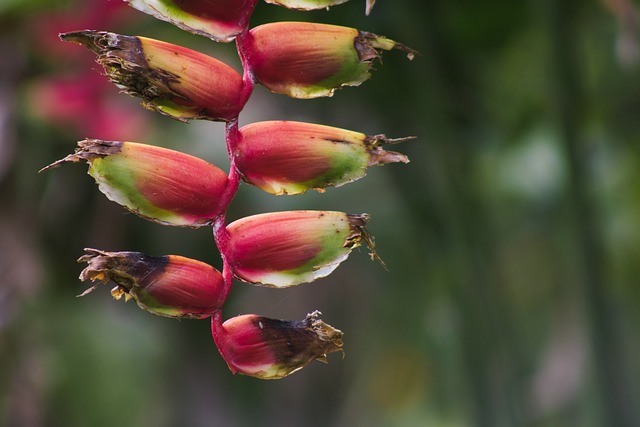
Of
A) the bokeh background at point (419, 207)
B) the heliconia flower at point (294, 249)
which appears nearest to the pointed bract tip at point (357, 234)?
the heliconia flower at point (294, 249)

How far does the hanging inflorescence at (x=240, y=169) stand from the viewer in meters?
0.20

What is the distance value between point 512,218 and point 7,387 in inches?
22.8

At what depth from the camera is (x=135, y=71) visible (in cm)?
20

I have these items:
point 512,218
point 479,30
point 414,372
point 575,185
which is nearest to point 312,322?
point 575,185

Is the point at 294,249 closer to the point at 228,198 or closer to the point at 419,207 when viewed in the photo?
the point at 228,198

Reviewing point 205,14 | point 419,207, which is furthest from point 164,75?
point 419,207

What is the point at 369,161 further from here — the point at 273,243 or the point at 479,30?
the point at 479,30

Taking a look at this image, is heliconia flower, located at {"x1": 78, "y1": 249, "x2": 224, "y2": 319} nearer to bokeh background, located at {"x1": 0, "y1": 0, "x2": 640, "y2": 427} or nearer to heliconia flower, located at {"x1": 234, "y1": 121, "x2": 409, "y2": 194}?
heliconia flower, located at {"x1": 234, "y1": 121, "x2": 409, "y2": 194}

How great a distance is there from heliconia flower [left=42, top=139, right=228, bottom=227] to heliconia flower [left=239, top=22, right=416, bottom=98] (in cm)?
3

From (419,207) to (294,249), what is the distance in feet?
1.78

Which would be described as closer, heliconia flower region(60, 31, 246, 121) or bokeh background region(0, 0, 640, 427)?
heliconia flower region(60, 31, 246, 121)

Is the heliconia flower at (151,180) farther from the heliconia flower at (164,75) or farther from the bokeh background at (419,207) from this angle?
the bokeh background at (419,207)

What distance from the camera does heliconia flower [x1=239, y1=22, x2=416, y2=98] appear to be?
0.21 metres

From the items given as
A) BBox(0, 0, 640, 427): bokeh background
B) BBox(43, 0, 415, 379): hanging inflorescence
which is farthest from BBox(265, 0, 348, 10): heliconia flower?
BBox(0, 0, 640, 427): bokeh background
